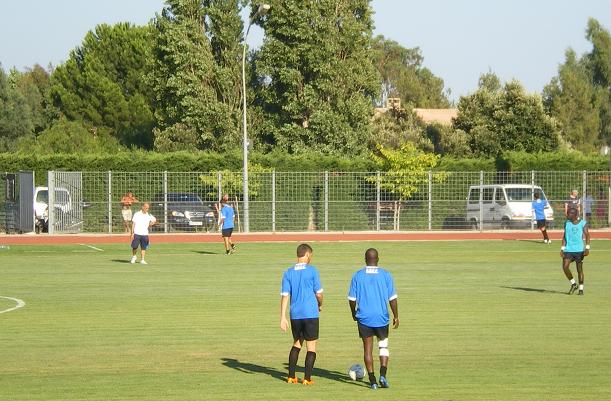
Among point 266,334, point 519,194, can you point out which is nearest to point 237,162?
point 519,194

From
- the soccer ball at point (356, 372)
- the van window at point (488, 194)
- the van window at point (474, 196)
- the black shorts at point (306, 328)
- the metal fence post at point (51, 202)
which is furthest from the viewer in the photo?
the van window at point (474, 196)

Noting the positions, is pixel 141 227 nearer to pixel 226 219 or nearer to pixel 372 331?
pixel 226 219

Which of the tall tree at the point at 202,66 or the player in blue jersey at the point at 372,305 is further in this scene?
the tall tree at the point at 202,66

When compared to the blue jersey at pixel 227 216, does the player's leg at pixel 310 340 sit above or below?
below

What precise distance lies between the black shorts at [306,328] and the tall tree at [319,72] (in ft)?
148

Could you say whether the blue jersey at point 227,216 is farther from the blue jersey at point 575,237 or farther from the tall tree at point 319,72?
the tall tree at point 319,72

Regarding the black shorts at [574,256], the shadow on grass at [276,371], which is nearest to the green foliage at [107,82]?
the black shorts at [574,256]

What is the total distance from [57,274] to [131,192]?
1790cm

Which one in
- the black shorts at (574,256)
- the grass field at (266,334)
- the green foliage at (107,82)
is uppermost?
the green foliage at (107,82)

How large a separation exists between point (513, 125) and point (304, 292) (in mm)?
53612

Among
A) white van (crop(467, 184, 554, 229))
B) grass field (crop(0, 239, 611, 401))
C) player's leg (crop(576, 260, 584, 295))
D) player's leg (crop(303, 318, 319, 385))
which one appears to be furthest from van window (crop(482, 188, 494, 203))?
player's leg (crop(303, 318, 319, 385))

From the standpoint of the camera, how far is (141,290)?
79.8 feet

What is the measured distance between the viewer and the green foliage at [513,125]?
2486 inches

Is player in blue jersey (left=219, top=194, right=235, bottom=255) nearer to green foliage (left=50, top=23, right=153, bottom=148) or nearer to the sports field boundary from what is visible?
the sports field boundary
